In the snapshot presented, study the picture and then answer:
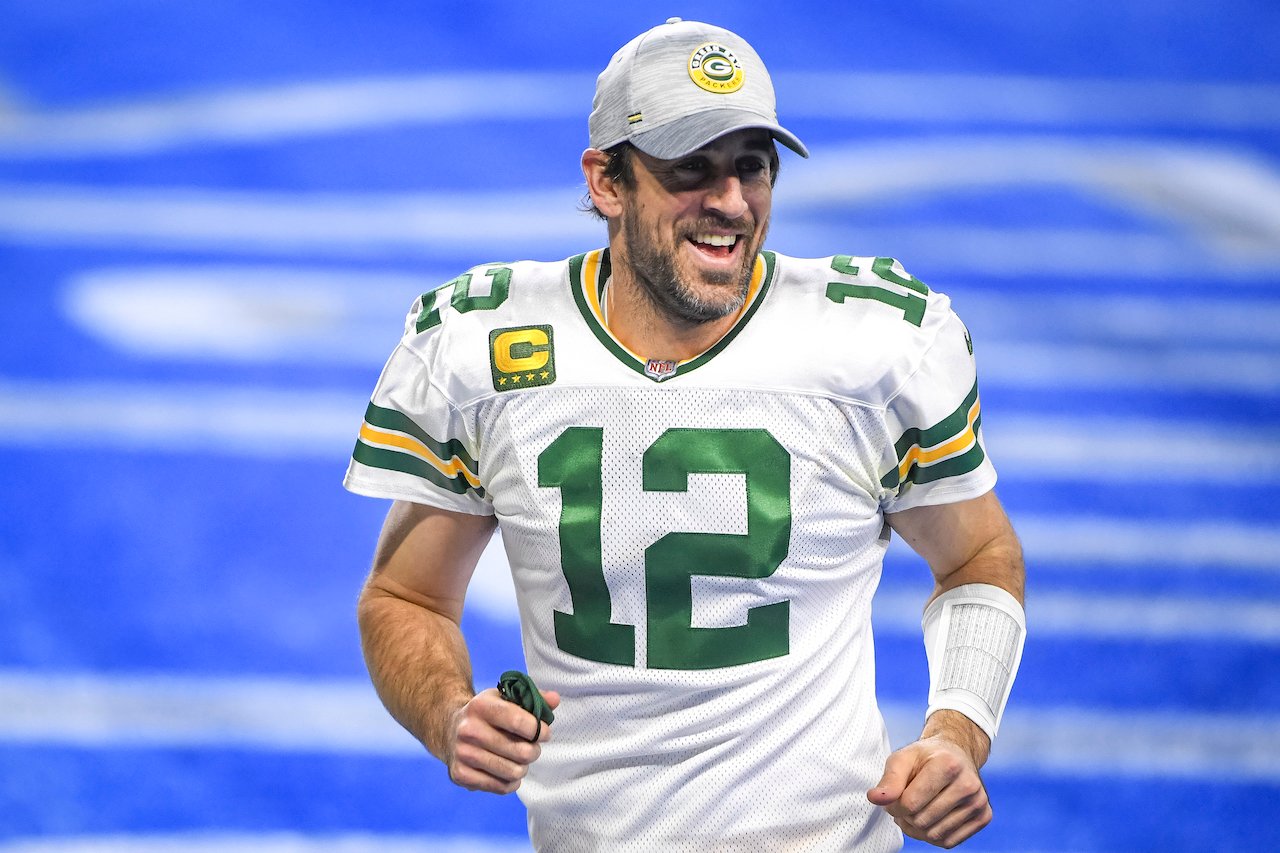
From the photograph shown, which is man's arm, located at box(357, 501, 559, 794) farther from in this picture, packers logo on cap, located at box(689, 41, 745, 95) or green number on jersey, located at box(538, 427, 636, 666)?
packers logo on cap, located at box(689, 41, 745, 95)

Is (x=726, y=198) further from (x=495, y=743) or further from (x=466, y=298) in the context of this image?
(x=495, y=743)

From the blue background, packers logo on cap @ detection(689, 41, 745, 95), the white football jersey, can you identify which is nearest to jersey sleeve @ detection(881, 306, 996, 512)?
the white football jersey

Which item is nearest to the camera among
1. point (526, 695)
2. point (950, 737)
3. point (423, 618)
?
point (526, 695)

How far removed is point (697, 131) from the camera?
6.21 feet

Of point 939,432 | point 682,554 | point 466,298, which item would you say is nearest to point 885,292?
point 939,432

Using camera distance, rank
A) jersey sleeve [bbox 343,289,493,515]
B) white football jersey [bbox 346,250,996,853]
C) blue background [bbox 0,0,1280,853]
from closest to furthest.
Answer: white football jersey [bbox 346,250,996,853], jersey sleeve [bbox 343,289,493,515], blue background [bbox 0,0,1280,853]

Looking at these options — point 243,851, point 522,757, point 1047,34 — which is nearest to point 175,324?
point 243,851

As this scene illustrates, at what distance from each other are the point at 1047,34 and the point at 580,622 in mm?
2787

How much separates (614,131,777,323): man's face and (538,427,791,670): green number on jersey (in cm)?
16

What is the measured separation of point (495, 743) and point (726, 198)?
68 cm

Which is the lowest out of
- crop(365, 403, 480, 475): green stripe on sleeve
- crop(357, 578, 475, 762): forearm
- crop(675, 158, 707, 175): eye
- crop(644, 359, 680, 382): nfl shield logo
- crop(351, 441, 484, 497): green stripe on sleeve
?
crop(357, 578, 475, 762): forearm

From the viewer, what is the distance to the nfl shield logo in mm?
1939

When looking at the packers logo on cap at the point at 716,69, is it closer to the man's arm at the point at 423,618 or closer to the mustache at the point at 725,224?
the mustache at the point at 725,224

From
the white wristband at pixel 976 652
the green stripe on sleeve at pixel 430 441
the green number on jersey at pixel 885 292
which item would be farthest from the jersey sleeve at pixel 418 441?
the white wristband at pixel 976 652
